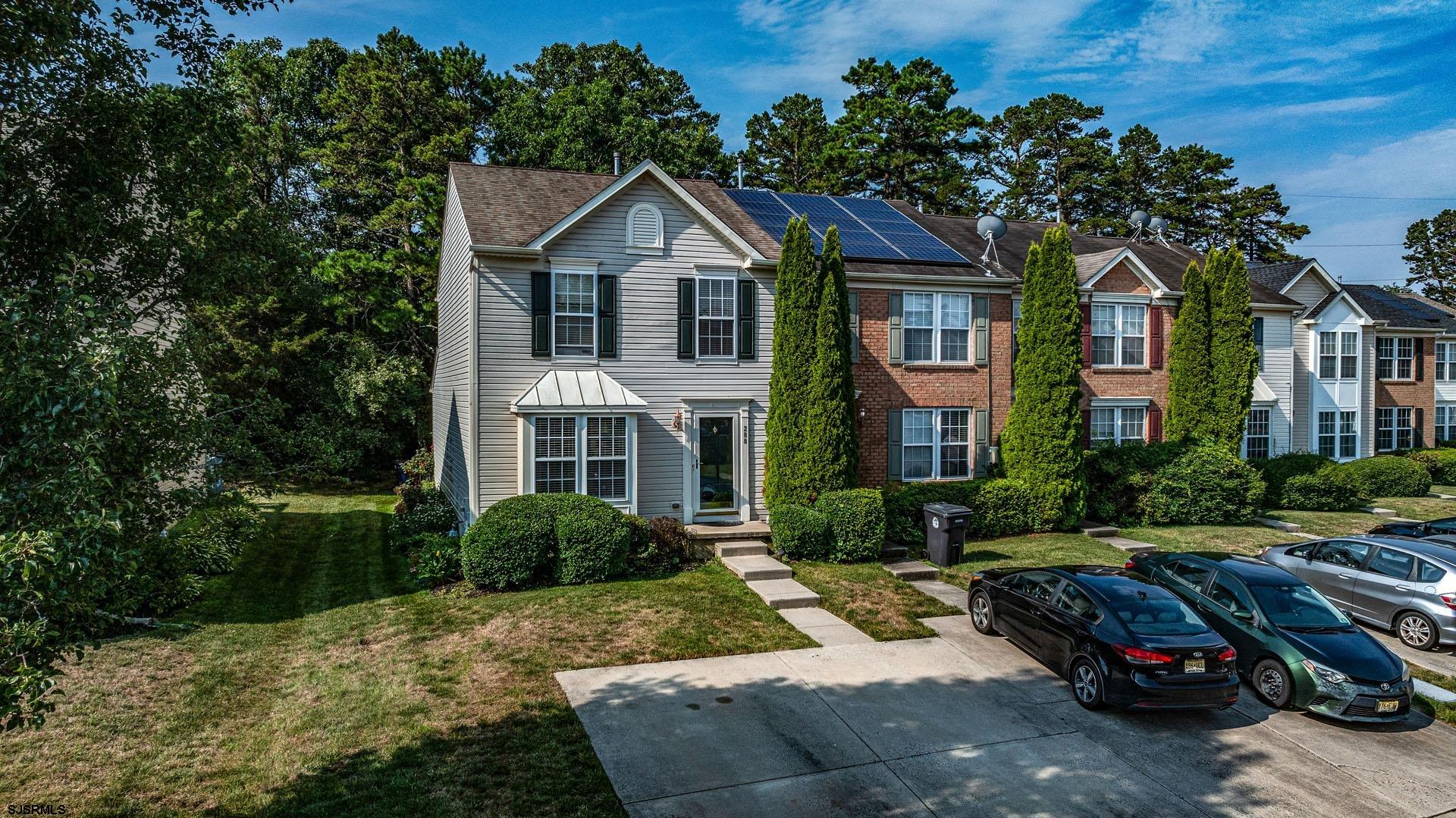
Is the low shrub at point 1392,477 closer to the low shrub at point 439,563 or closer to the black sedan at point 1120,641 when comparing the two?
the black sedan at point 1120,641

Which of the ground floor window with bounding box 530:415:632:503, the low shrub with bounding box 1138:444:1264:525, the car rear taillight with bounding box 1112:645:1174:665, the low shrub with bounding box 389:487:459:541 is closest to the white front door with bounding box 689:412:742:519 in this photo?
the ground floor window with bounding box 530:415:632:503

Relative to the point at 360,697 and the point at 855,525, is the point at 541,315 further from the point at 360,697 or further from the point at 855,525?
the point at 360,697

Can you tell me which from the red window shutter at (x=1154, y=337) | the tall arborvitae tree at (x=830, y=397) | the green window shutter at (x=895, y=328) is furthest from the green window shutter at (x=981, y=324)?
the red window shutter at (x=1154, y=337)

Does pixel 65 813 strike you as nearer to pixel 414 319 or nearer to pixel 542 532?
pixel 542 532

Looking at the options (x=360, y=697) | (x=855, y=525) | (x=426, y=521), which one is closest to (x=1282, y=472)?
(x=855, y=525)

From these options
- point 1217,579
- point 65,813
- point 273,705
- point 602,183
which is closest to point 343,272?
point 602,183

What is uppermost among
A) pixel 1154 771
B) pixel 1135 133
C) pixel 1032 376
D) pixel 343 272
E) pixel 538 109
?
pixel 1135 133
